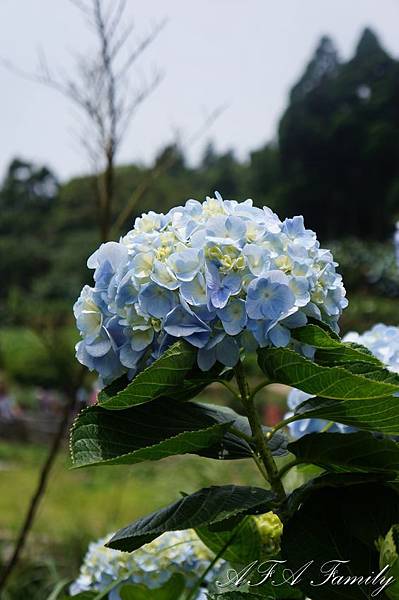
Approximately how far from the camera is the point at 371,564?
2.32ft

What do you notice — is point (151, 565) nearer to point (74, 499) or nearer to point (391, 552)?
point (391, 552)

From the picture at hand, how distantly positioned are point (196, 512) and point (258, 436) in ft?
0.38

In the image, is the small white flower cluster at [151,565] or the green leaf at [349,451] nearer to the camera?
the green leaf at [349,451]

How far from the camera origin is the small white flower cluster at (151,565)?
1.11 metres

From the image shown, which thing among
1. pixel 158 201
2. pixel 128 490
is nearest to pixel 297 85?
pixel 158 201

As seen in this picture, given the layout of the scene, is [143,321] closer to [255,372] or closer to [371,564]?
[371,564]

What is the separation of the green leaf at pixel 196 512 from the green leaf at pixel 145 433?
0.14 feet

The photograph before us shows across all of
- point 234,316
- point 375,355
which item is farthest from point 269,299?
point 375,355

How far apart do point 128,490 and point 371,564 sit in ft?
19.7

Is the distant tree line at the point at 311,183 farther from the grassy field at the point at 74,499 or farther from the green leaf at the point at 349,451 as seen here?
the green leaf at the point at 349,451

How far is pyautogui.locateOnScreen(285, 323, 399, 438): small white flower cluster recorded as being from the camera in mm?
987

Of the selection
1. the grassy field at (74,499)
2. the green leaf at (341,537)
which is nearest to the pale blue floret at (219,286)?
the green leaf at (341,537)

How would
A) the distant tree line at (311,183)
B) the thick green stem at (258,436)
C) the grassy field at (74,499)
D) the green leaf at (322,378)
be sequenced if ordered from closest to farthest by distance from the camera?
the green leaf at (322,378)
the thick green stem at (258,436)
the grassy field at (74,499)
the distant tree line at (311,183)

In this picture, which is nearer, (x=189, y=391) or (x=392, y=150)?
(x=189, y=391)
